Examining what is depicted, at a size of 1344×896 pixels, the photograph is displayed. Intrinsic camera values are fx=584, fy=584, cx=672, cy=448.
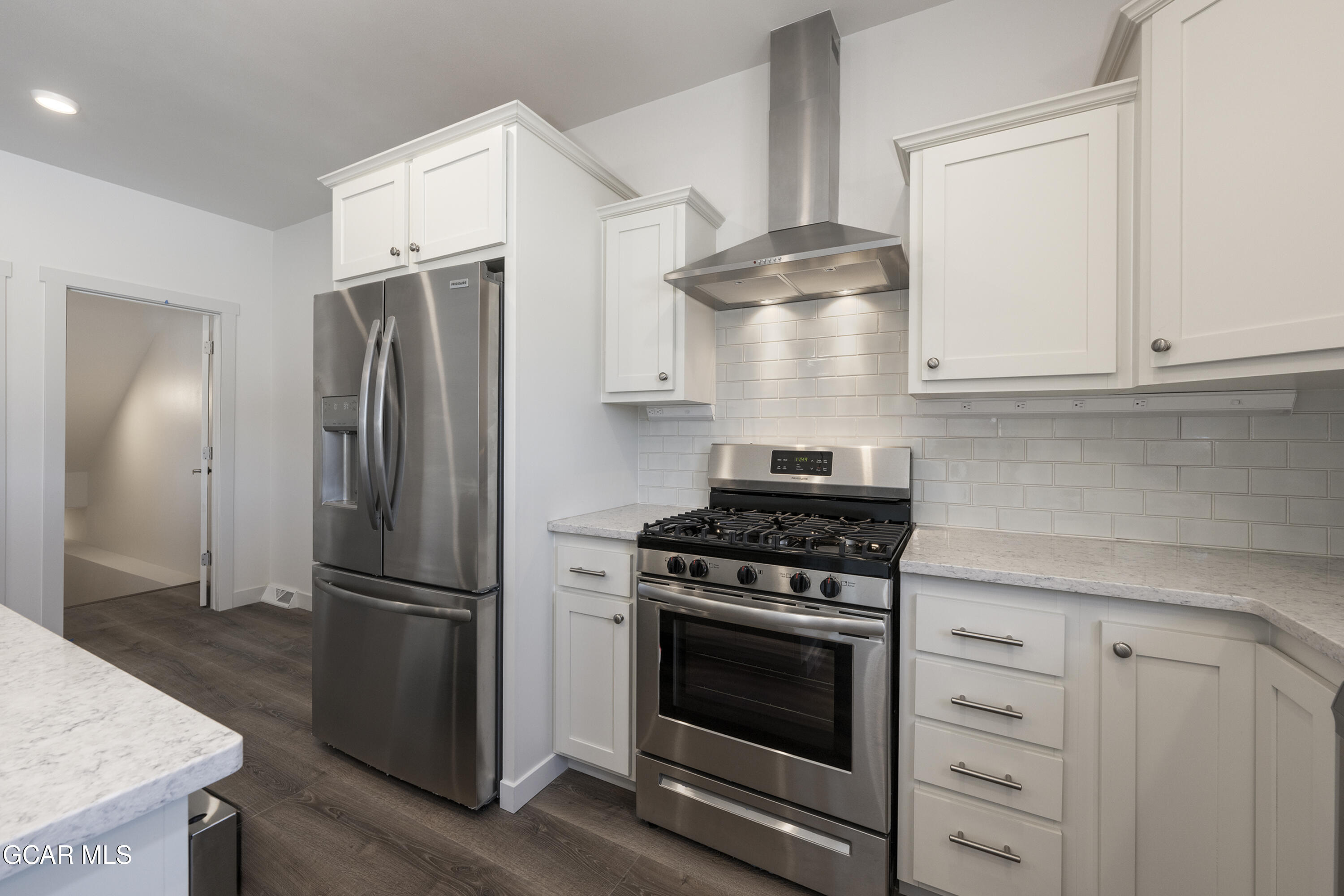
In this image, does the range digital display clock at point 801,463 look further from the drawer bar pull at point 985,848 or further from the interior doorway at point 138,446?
the interior doorway at point 138,446

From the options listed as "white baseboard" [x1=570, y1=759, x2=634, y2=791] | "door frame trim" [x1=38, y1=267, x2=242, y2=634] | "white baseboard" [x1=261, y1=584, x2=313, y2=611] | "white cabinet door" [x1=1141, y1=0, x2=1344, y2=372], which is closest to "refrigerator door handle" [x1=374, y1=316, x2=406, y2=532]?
"white baseboard" [x1=570, y1=759, x2=634, y2=791]

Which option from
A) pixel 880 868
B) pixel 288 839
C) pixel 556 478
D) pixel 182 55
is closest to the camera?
pixel 880 868

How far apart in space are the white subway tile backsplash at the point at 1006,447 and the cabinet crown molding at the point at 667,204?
1.45 feet

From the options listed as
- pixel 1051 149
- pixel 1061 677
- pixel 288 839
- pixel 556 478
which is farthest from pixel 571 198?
pixel 288 839

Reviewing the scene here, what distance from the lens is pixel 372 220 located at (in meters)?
2.41

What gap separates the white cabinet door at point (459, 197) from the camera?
207 centimetres

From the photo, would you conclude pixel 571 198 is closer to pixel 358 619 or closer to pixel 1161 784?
pixel 358 619

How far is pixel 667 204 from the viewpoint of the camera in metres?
2.38

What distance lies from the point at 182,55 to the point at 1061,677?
12.8ft

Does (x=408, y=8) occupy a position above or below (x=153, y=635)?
above

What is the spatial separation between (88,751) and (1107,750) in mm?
1896

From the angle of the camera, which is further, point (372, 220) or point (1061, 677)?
point (372, 220)

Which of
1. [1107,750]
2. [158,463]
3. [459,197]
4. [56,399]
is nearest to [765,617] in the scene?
[1107,750]

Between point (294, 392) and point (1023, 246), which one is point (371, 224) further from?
point (294, 392)
